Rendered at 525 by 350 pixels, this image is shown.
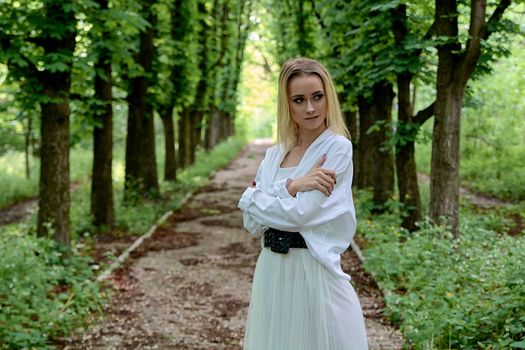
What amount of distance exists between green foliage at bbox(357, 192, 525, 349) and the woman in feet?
5.87

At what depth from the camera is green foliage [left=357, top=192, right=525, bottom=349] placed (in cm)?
481

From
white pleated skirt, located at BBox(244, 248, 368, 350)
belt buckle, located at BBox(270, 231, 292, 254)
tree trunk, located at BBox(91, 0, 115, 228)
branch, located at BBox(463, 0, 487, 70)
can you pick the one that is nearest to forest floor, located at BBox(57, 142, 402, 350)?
tree trunk, located at BBox(91, 0, 115, 228)

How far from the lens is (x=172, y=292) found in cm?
868

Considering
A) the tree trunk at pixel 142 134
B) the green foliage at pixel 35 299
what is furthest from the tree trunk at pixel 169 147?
the green foliage at pixel 35 299

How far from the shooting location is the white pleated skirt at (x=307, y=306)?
2.98m

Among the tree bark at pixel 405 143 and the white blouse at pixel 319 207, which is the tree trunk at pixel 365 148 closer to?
the tree bark at pixel 405 143

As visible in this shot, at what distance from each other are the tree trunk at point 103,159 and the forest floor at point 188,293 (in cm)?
110

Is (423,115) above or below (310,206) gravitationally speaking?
above

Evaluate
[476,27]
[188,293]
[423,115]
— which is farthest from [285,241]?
[423,115]

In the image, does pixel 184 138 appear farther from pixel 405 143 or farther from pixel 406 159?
pixel 405 143

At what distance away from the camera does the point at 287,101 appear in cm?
314

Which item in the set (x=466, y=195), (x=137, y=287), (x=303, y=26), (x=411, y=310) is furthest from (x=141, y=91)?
(x=411, y=310)

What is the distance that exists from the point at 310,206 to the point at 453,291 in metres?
3.76

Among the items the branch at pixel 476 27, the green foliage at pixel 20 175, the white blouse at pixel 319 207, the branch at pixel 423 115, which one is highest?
the branch at pixel 476 27
